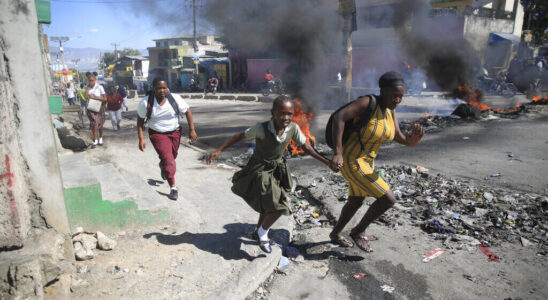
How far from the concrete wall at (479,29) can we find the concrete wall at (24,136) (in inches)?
819

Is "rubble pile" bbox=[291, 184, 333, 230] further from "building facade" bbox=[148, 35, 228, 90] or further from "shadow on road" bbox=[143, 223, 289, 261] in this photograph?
"building facade" bbox=[148, 35, 228, 90]

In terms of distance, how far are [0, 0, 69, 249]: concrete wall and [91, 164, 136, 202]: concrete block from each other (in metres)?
0.76

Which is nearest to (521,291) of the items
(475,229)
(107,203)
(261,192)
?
(475,229)

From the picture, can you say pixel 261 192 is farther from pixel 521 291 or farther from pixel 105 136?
pixel 105 136

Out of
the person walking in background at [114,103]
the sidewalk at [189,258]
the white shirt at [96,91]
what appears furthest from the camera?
the person walking in background at [114,103]

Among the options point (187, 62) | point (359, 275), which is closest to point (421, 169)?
point (359, 275)

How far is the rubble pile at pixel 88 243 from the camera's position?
2646 millimetres

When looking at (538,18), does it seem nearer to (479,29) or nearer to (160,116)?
(479,29)

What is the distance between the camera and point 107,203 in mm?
3033

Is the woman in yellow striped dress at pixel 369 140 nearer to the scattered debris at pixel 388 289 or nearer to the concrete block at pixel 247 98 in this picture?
the scattered debris at pixel 388 289

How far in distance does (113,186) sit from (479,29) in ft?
72.9

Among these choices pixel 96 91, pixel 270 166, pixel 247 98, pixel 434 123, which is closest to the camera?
pixel 270 166

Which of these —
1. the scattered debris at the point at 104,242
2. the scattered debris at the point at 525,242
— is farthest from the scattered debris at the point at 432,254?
the scattered debris at the point at 104,242

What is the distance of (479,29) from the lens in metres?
19.7
